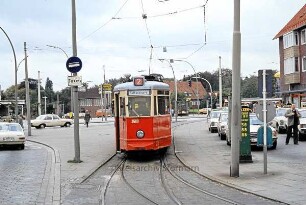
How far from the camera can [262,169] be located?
15.0 metres

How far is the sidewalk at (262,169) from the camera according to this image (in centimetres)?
1113

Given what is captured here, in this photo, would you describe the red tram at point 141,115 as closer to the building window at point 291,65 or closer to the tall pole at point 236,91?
the tall pole at point 236,91

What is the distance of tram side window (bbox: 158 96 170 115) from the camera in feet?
61.3

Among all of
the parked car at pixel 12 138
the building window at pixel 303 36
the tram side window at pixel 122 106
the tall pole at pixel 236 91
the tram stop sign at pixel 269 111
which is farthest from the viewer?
the building window at pixel 303 36

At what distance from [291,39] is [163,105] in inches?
1472

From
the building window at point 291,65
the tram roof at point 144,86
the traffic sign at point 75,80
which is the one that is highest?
the building window at point 291,65

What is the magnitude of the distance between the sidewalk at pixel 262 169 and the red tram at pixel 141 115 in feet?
5.21

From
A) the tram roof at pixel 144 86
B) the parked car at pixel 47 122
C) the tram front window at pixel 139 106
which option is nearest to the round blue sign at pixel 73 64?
the tram roof at pixel 144 86

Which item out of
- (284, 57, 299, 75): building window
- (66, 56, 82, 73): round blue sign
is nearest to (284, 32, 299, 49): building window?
(284, 57, 299, 75): building window

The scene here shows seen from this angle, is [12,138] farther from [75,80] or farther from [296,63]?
[296,63]

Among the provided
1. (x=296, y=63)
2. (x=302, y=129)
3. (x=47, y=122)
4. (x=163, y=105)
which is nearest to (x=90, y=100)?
(x=47, y=122)

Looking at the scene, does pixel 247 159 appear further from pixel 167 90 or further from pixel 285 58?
pixel 285 58

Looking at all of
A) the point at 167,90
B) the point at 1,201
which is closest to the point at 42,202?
the point at 1,201

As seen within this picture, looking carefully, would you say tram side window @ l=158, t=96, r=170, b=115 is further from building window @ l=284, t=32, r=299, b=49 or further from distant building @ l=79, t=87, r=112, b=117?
distant building @ l=79, t=87, r=112, b=117
